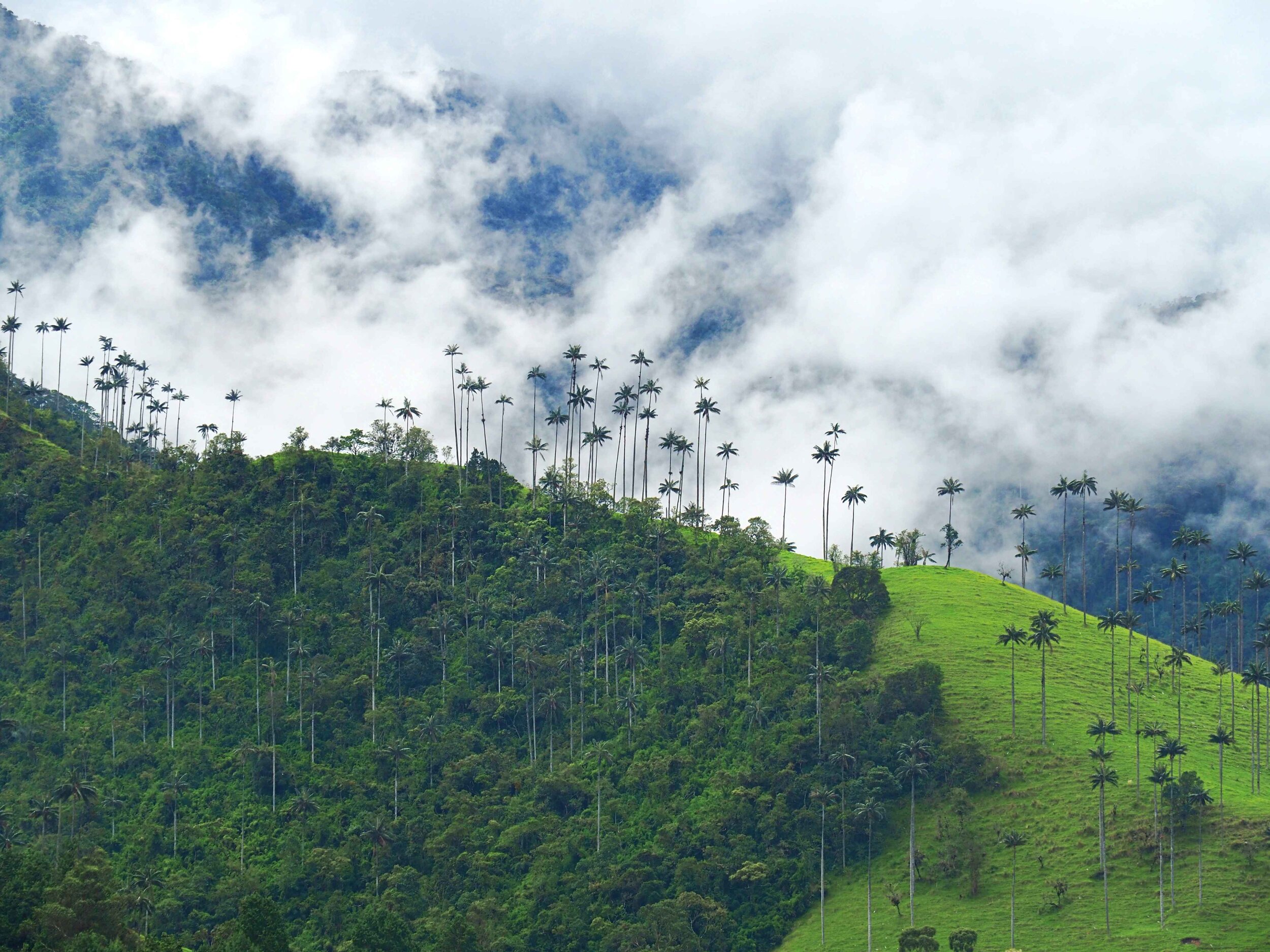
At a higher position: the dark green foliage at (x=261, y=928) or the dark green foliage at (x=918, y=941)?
the dark green foliage at (x=261, y=928)

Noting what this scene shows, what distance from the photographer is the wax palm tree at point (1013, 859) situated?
151 meters

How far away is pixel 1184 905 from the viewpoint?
148750mm

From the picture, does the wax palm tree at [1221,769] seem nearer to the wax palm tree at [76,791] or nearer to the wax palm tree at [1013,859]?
the wax palm tree at [1013,859]

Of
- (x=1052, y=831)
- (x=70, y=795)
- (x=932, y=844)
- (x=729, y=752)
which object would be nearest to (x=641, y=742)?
(x=729, y=752)

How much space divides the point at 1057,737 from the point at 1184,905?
36.0 m

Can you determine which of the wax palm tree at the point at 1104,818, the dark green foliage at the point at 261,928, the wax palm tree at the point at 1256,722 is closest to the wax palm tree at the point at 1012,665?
the wax palm tree at the point at 1104,818

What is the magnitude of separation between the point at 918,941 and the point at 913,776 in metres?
28.4

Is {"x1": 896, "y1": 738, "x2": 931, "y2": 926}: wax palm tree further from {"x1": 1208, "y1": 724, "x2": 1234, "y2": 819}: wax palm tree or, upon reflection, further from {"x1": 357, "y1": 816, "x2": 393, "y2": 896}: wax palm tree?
{"x1": 357, "y1": 816, "x2": 393, "y2": 896}: wax palm tree

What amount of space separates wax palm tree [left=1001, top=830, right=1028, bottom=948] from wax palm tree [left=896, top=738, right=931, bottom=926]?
9.93 metres

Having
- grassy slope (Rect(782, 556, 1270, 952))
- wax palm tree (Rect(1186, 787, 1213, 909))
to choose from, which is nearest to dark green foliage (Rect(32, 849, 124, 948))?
grassy slope (Rect(782, 556, 1270, 952))

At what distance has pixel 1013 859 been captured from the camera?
6393 inches

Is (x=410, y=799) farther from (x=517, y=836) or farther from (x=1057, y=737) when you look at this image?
(x=1057, y=737)

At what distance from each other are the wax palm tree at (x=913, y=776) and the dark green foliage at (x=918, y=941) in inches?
434

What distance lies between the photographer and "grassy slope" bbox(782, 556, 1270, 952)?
147750 mm
